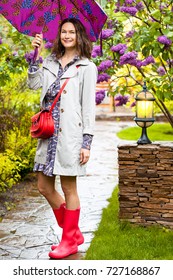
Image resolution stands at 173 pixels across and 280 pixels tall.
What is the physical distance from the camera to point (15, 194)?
726cm

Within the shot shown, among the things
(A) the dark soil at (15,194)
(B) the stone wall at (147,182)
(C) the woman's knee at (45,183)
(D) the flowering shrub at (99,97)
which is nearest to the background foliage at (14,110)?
(A) the dark soil at (15,194)

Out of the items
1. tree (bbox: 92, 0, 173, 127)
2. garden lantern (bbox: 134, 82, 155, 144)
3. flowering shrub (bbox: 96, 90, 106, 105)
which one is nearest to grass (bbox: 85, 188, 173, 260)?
garden lantern (bbox: 134, 82, 155, 144)

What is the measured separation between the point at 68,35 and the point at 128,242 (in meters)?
1.78

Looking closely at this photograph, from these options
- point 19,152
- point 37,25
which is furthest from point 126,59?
point 19,152

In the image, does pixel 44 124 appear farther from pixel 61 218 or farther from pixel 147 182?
pixel 147 182

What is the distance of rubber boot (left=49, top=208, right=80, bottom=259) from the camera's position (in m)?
4.53

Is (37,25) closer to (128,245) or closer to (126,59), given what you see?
(126,59)

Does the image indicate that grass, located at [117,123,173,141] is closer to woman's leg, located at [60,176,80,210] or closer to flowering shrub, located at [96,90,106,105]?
flowering shrub, located at [96,90,106,105]

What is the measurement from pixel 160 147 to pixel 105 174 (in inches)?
136

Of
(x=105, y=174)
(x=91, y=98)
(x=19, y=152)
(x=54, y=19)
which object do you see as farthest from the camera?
(x=105, y=174)

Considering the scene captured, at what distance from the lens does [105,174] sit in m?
8.80

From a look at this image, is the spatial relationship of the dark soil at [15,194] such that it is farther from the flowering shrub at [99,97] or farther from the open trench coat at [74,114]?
the open trench coat at [74,114]

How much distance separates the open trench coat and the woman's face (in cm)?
14

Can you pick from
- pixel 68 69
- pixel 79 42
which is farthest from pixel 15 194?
pixel 79 42
